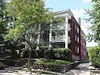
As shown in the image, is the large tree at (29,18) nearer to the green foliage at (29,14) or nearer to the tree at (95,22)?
the green foliage at (29,14)

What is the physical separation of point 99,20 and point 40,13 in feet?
36.9

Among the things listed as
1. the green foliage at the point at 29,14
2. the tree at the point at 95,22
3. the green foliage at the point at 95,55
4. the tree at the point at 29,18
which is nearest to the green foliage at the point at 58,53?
the tree at the point at 29,18

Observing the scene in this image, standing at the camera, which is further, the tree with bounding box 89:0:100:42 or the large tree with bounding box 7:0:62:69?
the large tree with bounding box 7:0:62:69

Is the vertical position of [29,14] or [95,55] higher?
[29,14]

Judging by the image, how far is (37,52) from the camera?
3161 centimetres

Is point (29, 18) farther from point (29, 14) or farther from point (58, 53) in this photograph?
point (58, 53)

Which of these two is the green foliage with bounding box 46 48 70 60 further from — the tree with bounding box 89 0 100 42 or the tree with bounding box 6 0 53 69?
the tree with bounding box 89 0 100 42

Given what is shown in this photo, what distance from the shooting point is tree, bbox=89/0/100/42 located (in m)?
11.9

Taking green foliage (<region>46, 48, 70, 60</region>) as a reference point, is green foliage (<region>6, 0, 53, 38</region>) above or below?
above

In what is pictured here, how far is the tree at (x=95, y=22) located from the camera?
39.1 ft

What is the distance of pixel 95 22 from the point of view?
1262cm

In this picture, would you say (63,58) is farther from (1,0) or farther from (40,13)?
(1,0)

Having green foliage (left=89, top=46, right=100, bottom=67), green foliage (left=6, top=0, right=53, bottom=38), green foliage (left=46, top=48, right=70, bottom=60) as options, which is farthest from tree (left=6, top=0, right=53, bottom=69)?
green foliage (left=89, top=46, right=100, bottom=67)

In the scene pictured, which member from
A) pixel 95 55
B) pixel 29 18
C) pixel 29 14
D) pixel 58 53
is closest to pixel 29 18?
pixel 29 18
